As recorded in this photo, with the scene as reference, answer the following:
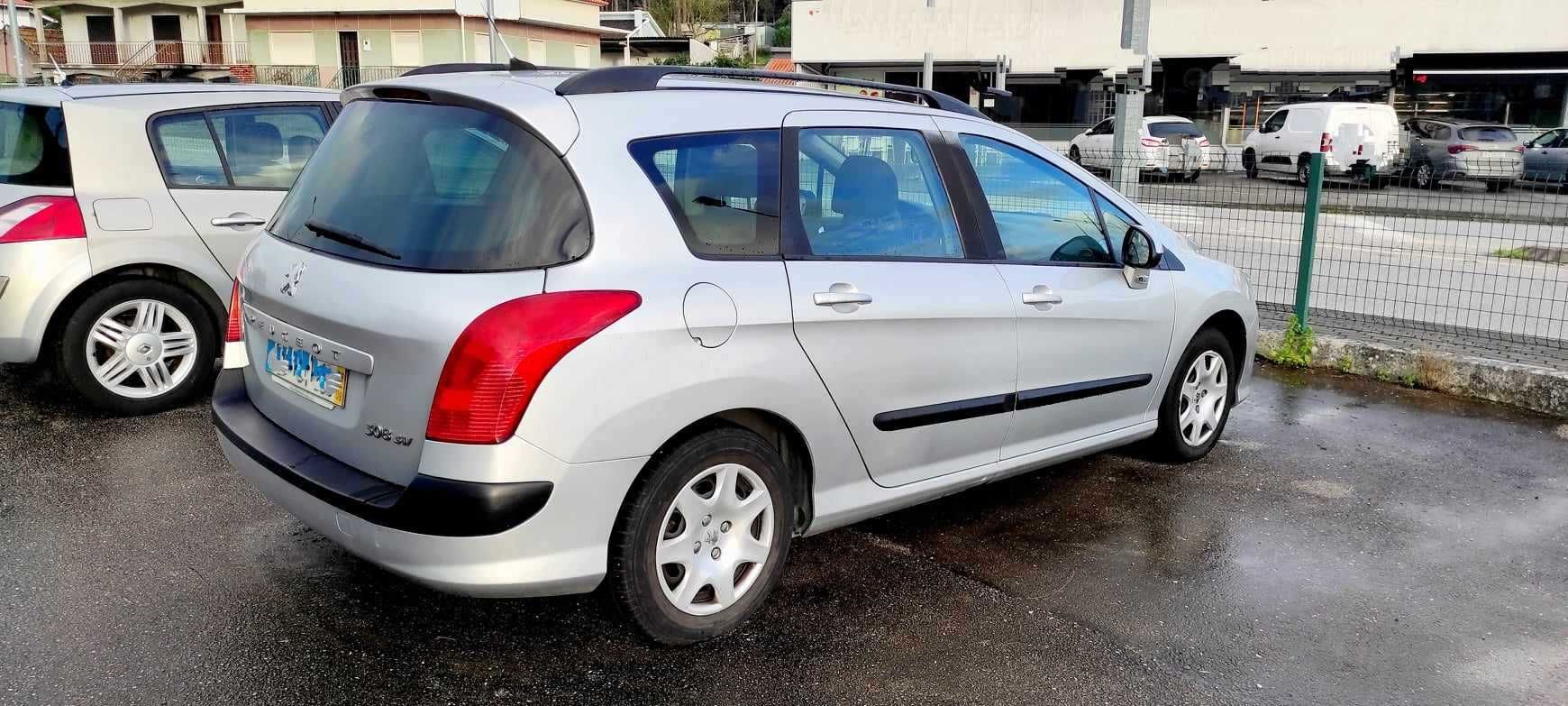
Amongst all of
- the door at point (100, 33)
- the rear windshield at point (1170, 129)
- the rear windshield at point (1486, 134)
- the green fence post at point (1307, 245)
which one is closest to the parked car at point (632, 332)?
the green fence post at point (1307, 245)

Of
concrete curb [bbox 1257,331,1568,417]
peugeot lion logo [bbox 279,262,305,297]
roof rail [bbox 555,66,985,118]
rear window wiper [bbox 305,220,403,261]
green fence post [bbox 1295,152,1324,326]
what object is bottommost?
concrete curb [bbox 1257,331,1568,417]

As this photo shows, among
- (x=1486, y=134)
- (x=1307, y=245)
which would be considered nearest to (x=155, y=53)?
(x=1486, y=134)

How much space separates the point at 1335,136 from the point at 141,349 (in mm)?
26362

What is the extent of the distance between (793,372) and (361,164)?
4.57 feet

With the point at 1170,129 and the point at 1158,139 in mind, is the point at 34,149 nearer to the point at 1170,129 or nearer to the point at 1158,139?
the point at 1158,139

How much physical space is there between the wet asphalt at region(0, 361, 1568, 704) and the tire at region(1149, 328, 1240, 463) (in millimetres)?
127

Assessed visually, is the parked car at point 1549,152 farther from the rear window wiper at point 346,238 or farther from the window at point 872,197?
the rear window wiper at point 346,238

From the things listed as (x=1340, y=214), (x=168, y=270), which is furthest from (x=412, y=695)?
(x=1340, y=214)

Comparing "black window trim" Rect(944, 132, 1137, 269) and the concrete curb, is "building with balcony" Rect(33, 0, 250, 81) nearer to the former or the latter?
the concrete curb

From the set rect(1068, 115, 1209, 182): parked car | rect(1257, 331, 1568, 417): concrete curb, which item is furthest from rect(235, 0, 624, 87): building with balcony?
rect(1257, 331, 1568, 417): concrete curb

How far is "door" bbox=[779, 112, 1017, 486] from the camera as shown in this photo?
353 centimetres

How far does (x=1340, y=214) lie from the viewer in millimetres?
10953

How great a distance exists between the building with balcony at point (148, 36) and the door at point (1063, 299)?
57795mm

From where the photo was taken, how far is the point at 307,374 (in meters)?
3.32
